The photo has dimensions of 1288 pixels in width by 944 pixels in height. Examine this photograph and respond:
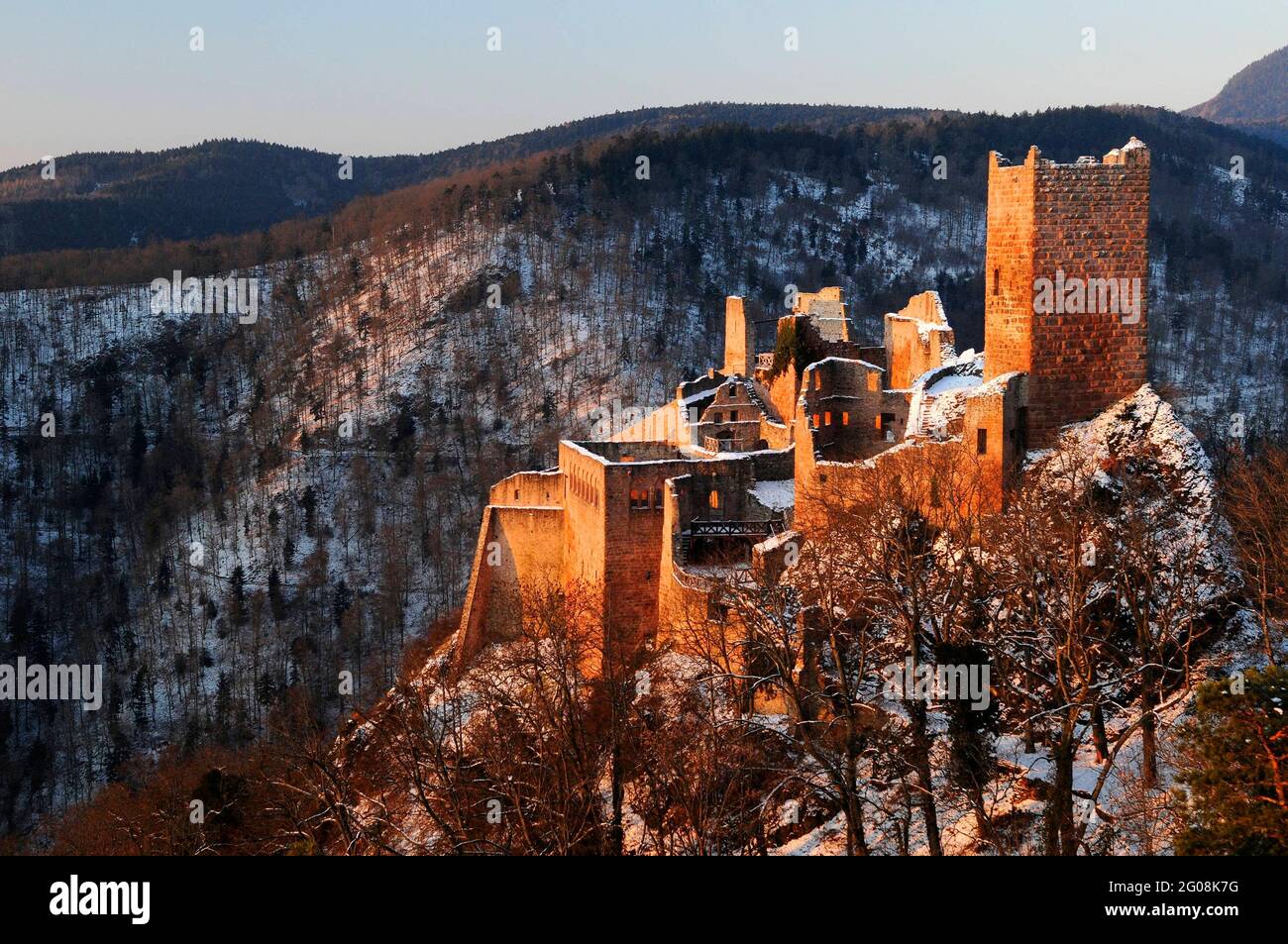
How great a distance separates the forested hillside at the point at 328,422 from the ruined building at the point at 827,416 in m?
38.7

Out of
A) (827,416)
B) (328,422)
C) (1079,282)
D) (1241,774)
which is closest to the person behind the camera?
(1241,774)

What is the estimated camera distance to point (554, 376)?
15738 cm

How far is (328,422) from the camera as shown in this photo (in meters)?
154

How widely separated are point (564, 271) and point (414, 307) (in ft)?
57.8

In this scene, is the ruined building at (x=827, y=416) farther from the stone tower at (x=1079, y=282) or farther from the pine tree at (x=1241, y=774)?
the pine tree at (x=1241, y=774)

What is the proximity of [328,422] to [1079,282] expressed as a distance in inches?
4940

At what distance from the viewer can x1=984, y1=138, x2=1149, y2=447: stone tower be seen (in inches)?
1377

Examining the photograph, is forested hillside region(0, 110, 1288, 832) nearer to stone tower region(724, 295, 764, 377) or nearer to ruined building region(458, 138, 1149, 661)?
stone tower region(724, 295, 764, 377)

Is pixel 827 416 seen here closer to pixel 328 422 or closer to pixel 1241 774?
pixel 1241 774

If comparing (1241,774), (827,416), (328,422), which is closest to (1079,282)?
(827,416)

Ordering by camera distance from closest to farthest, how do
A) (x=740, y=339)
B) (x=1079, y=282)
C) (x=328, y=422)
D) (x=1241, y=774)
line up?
1. (x=1241, y=774)
2. (x=1079, y=282)
3. (x=740, y=339)
4. (x=328, y=422)

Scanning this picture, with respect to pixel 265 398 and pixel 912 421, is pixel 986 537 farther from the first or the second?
pixel 265 398
